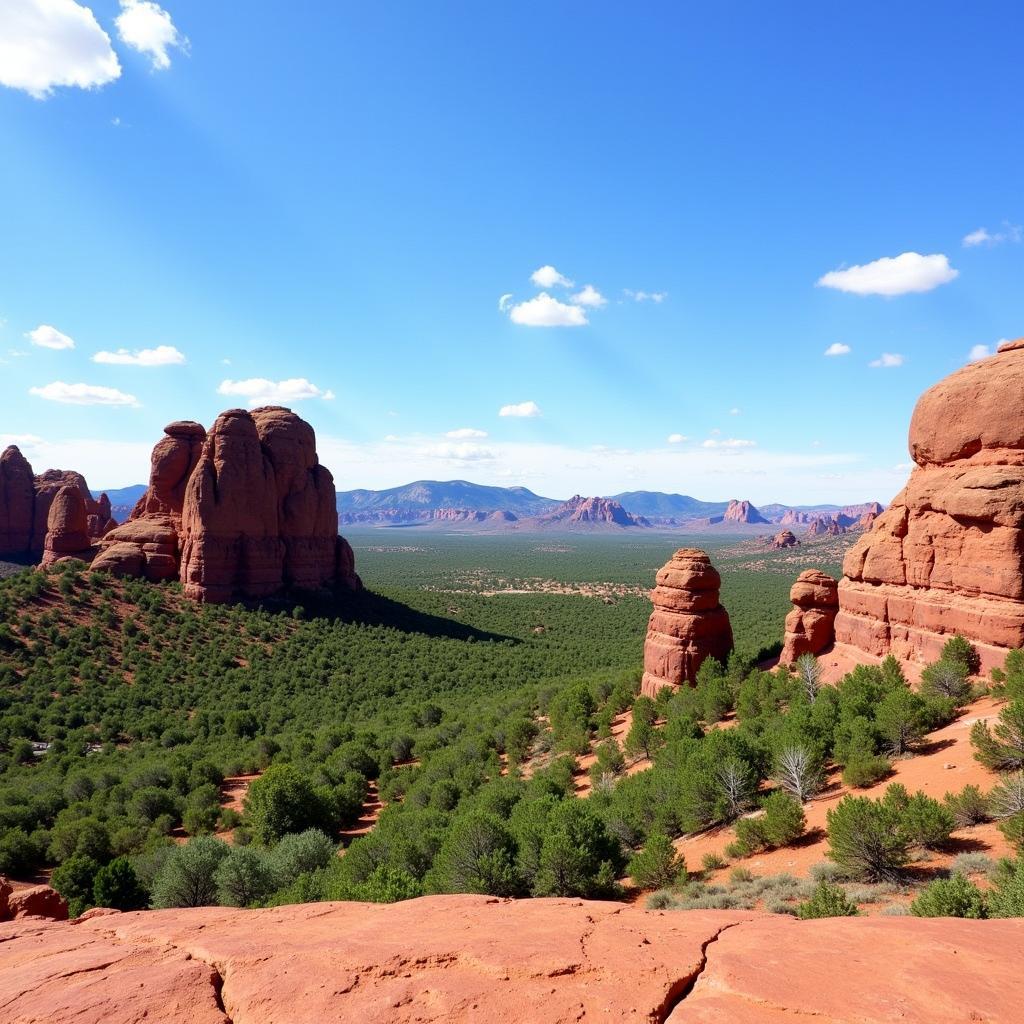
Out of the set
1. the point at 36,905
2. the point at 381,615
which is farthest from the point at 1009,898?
the point at 381,615

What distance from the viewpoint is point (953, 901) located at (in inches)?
277

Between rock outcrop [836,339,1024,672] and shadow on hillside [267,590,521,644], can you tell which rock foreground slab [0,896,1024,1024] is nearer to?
rock outcrop [836,339,1024,672]

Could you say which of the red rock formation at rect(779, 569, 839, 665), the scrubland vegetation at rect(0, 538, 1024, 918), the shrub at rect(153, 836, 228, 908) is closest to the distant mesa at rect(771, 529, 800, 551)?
the scrubland vegetation at rect(0, 538, 1024, 918)

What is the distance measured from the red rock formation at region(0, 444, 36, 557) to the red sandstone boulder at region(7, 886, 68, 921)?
8333 centimetres

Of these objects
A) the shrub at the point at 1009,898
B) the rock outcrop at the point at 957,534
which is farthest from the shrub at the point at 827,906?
the rock outcrop at the point at 957,534

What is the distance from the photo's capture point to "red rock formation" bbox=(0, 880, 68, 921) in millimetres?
8570

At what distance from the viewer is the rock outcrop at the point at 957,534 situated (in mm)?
17047

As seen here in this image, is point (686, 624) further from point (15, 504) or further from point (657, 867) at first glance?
point (15, 504)

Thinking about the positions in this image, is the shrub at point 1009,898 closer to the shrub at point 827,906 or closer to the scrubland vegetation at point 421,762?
the scrubland vegetation at point 421,762

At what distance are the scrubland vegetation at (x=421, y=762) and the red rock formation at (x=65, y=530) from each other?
8435 mm

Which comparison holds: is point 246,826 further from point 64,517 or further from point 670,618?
point 64,517

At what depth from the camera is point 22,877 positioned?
1934 cm

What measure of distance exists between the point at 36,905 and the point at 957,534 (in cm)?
2431

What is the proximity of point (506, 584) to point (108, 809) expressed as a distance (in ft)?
312
